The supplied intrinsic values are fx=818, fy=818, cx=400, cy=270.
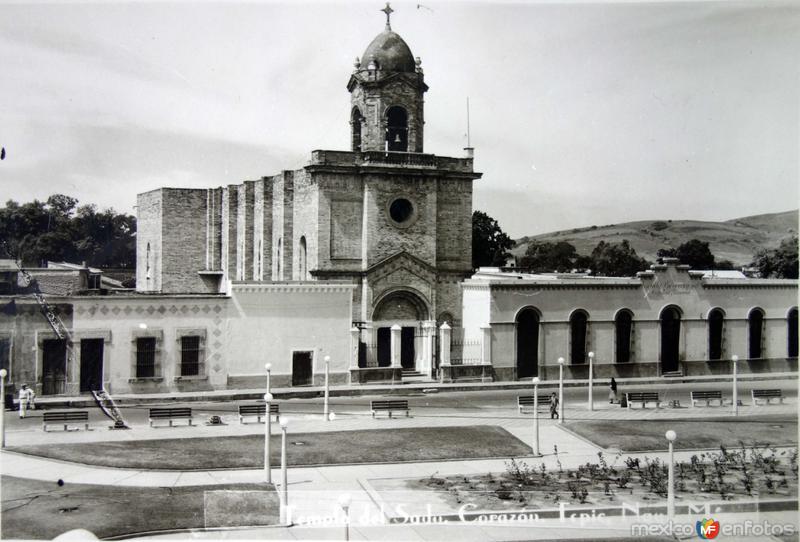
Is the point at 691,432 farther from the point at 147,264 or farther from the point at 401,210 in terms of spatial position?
the point at 147,264

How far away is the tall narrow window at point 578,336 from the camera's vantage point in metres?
32.8

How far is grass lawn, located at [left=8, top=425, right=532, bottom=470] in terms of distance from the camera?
1914 cm

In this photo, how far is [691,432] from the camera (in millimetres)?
22516

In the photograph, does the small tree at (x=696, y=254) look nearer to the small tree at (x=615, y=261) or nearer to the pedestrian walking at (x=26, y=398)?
the small tree at (x=615, y=261)

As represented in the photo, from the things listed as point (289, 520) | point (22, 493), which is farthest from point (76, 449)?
point (289, 520)

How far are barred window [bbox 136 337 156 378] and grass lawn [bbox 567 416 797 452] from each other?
1415cm

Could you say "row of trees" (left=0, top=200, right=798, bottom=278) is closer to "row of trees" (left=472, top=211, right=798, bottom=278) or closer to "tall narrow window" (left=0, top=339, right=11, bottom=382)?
"row of trees" (left=472, top=211, right=798, bottom=278)

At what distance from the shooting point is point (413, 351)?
110 feet

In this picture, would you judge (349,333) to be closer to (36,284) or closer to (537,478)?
(36,284)

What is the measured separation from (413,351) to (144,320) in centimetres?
1097

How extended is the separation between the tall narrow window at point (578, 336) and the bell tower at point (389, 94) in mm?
9595

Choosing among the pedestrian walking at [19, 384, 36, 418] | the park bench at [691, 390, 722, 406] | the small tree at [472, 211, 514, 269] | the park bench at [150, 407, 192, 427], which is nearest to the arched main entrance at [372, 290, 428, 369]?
the park bench at [150, 407, 192, 427]

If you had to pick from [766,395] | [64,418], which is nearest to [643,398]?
[766,395]

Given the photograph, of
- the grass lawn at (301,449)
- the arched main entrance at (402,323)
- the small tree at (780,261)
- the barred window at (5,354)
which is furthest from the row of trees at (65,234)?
the small tree at (780,261)
